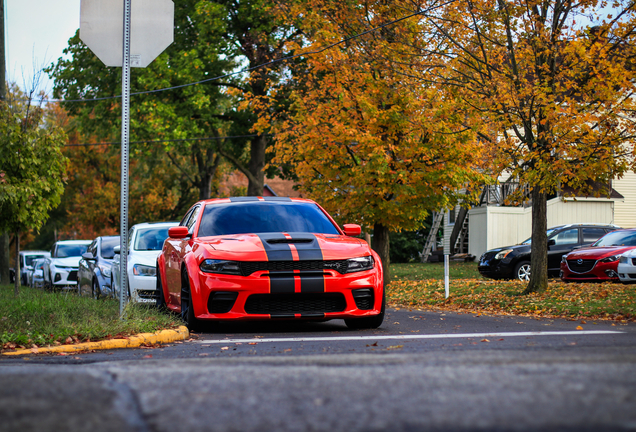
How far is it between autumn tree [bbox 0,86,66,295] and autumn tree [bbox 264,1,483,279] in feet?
18.6

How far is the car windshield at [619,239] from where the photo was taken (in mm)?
17484

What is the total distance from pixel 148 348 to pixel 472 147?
11806mm

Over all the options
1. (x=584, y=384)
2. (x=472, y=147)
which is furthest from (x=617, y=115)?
(x=584, y=384)

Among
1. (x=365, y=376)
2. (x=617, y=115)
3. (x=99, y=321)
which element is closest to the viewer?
(x=365, y=376)

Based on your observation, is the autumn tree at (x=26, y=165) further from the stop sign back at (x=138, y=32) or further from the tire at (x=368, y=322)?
the tire at (x=368, y=322)

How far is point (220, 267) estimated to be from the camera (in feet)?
27.3

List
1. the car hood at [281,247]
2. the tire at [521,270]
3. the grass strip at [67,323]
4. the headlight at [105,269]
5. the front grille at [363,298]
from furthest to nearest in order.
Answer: the tire at [521,270] < the headlight at [105,269] < the front grille at [363,298] < the car hood at [281,247] < the grass strip at [67,323]

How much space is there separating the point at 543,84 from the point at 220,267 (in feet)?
24.8

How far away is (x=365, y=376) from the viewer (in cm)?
374

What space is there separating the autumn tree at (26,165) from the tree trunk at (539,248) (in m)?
10.8

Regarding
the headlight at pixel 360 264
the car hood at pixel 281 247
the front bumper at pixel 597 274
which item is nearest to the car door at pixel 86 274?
the car hood at pixel 281 247

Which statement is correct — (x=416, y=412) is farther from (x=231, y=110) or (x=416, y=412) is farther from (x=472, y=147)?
(x=231, y=110)

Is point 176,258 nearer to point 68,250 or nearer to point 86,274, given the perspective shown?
point 86,274

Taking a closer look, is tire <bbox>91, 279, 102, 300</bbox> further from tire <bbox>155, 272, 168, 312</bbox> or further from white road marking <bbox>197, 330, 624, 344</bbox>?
white road marking <bbox>197, 330, 624, 344</bbox>
